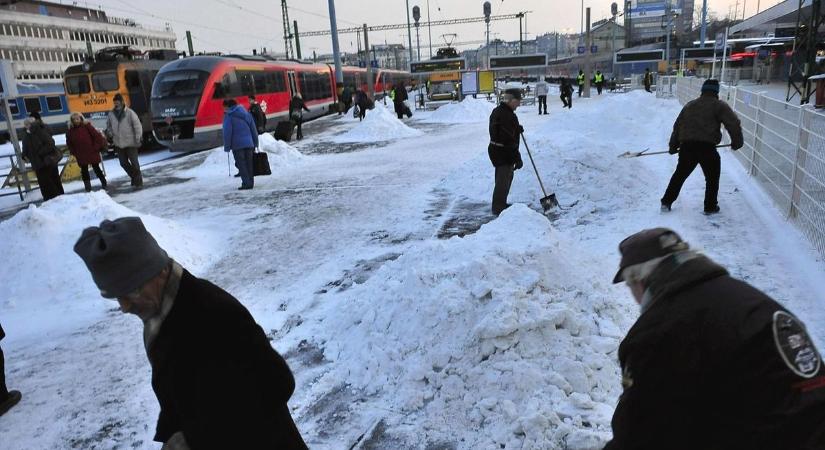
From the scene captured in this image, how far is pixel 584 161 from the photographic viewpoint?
9.62 meters

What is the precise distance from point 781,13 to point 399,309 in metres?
27.1

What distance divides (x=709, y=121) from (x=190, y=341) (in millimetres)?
6871

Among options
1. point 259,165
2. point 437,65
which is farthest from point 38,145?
point 437,65

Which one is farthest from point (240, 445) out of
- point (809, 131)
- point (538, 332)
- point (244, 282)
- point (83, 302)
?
point (809, 131)

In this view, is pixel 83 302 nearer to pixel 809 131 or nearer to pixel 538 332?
pixel 538 332

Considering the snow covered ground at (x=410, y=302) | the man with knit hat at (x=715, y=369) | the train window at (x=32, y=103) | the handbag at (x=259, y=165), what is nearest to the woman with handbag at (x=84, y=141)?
the snow covered ground at (x=410, y=302)

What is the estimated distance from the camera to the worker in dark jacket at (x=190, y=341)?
1694 millimetres

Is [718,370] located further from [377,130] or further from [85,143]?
[377,130]

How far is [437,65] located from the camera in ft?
109

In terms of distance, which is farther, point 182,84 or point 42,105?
point 42,105

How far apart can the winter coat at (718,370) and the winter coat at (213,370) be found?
3.85 feet

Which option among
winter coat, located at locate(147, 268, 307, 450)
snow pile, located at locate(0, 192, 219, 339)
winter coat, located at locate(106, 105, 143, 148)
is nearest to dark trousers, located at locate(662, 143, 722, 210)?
snow pile, located at locate(0, 192, 219, 339)

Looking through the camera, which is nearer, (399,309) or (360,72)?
(399,309)

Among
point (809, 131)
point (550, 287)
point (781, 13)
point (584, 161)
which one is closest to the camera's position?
point (550, 287)
